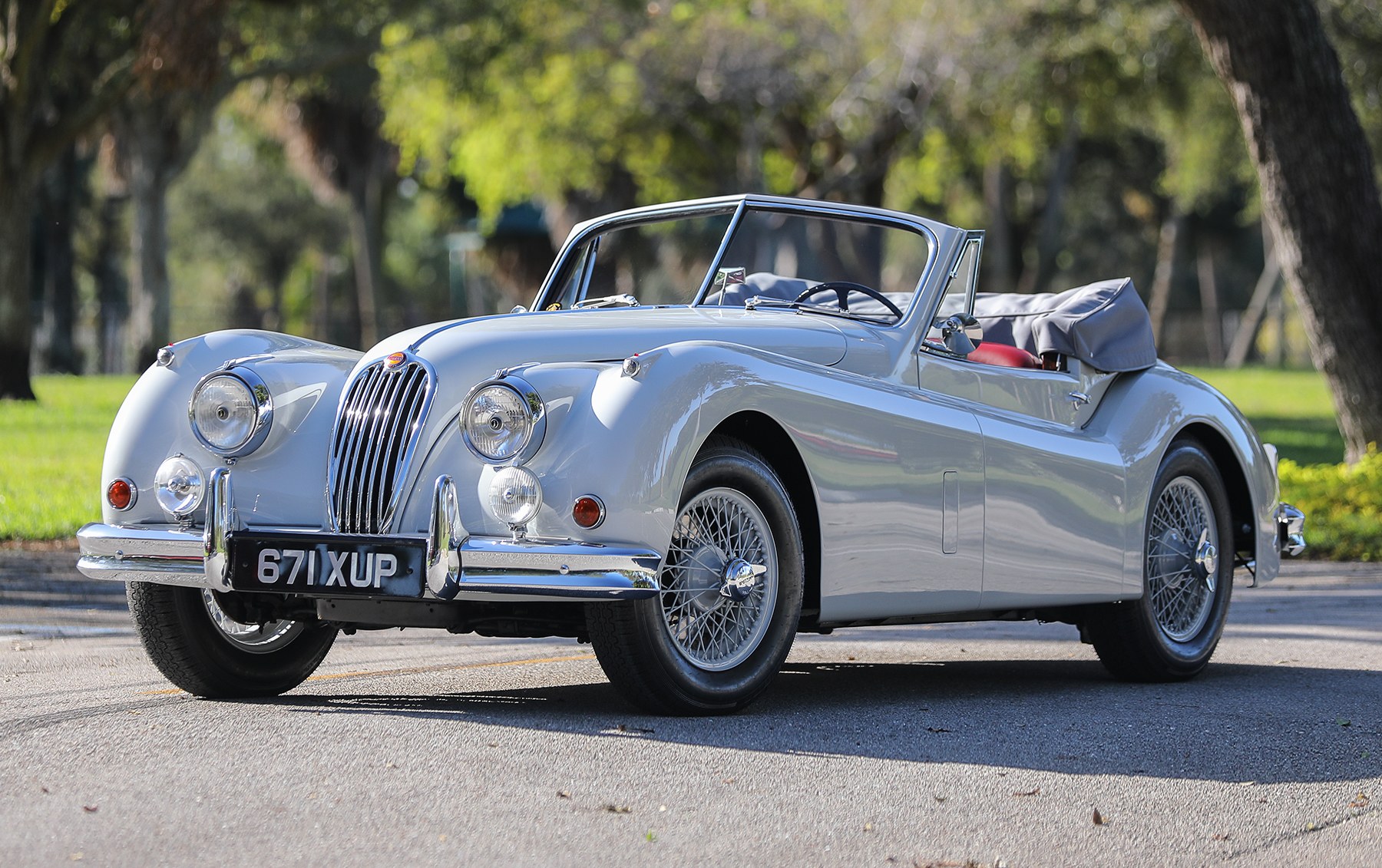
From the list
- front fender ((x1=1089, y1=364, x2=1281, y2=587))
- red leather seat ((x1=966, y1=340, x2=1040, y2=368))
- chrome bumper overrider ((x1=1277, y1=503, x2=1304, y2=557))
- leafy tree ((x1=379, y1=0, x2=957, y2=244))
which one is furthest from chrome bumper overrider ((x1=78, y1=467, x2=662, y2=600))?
leafy tree ((x1=379, y1=0, x2=957, y2=244))

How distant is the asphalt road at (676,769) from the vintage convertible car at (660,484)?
29 centimetres

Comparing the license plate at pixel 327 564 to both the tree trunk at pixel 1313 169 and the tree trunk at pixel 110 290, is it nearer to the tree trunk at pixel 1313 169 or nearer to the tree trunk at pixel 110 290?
the tree trunk at pixel 1313 169

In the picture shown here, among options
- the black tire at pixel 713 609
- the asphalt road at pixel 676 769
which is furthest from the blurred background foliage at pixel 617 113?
the black tire at pixel 713 609

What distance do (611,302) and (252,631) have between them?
1.86m

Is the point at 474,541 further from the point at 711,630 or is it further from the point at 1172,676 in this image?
the point at 1172,676

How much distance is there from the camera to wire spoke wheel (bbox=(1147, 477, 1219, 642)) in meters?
6.90

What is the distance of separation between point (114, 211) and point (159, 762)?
148 ft

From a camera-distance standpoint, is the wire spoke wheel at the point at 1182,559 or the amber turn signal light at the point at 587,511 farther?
the wire spoke wheel at the point at 1182,559

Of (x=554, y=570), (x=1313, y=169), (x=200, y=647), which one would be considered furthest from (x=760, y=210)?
(x=1313, y=169)

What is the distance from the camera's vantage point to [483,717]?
16.9ft

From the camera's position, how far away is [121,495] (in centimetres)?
540

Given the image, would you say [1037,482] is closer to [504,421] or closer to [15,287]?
[504,421]

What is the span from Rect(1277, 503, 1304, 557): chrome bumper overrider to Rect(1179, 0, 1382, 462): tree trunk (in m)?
6.46

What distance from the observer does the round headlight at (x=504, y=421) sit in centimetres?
489
